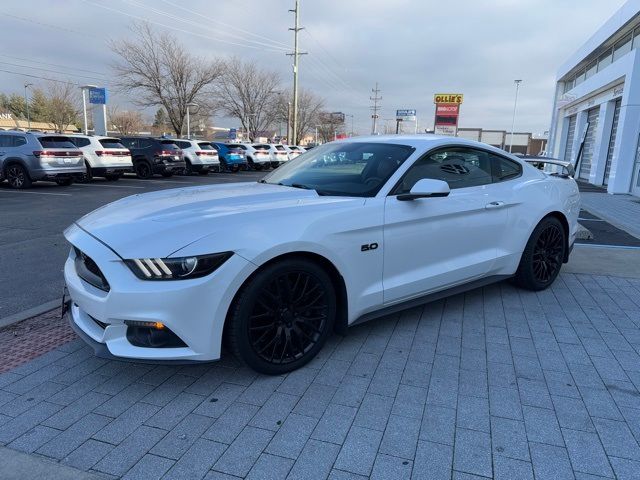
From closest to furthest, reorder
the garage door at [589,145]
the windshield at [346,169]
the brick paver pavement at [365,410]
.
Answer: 1. the brick paver pavement at [365,410]
2. the windshield at [346,169]
3. the garage door at [589,145]

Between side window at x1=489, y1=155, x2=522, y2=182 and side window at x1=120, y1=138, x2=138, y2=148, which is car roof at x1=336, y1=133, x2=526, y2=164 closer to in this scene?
side window at x1=489, y1=155, x2=522, y2=182

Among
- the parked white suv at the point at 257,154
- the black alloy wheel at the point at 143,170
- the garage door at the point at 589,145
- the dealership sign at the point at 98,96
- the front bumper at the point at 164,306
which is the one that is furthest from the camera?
the parked white suv at the point at 257,154

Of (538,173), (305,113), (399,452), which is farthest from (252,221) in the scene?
(305,113)

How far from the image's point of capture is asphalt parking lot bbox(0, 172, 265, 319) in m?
4.68

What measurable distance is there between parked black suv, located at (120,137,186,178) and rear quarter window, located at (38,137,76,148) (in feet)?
15.5

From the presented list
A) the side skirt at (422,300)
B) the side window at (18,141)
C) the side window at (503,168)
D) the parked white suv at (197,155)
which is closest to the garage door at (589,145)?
the parked white suv at (197,155)

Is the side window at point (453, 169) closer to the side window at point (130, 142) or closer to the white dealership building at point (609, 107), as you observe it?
the white dealership building at point (609, 107)

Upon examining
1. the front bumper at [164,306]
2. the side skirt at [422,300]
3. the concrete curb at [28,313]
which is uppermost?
the front bumper at [164,306]

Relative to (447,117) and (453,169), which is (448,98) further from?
(453,169)

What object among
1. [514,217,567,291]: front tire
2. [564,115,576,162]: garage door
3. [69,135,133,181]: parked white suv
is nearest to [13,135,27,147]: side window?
[69,135,133,181]: parked white suv

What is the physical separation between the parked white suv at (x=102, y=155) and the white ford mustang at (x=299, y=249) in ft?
45.0

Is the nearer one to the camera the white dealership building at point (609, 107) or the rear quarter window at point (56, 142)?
the rear quarter window at point (56, 142)

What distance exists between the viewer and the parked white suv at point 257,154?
28.2 metres

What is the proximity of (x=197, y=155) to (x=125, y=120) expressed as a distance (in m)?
63.5
